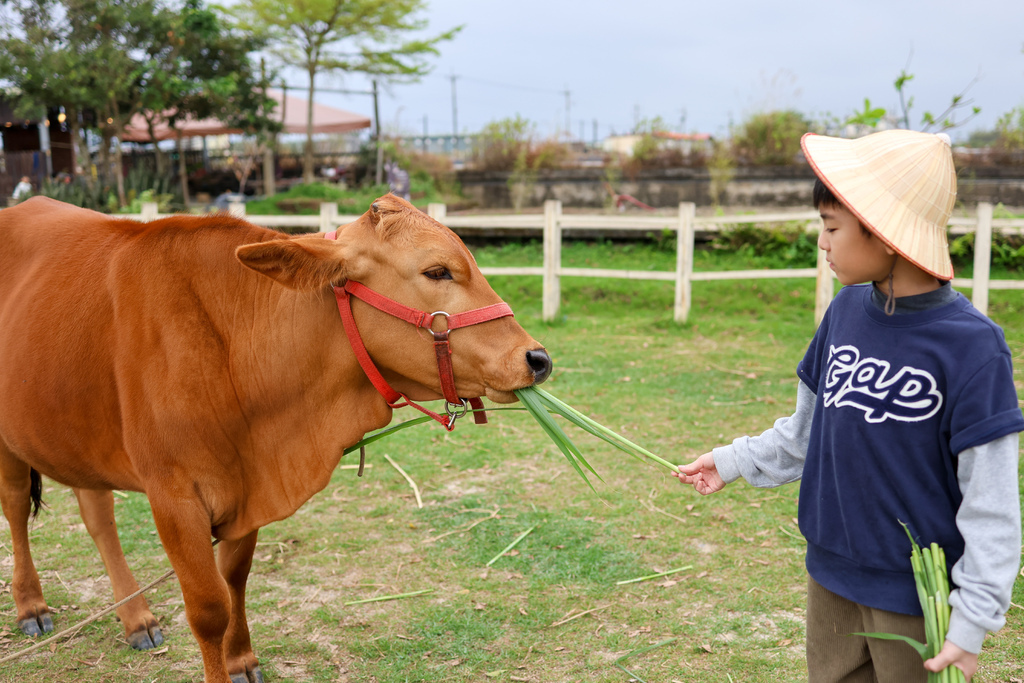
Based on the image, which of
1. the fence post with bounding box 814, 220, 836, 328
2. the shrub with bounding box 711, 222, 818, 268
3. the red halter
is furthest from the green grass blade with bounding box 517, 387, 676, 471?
the shrub with bounding box 711, 222, 818, 268

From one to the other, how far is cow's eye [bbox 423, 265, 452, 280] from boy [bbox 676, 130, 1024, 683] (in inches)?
42.0

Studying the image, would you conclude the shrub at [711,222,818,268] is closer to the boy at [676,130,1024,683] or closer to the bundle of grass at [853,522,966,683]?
the boy at [676,130,1024,683]

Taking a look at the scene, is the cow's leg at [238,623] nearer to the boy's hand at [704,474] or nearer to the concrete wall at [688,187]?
the boy's hand at [704,474]

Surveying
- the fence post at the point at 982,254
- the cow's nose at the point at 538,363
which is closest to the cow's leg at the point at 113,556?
the cow's nose at the point at 538,363

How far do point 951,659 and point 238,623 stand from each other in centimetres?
248

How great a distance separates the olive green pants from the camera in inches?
74.2

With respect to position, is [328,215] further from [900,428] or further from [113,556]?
[900,428]

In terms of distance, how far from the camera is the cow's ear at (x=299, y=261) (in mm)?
2301

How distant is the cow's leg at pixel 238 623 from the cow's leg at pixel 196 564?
1.50 feet

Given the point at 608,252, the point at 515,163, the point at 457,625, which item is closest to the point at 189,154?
the point at 515,163

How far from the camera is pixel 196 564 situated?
Answer: 2.51 m

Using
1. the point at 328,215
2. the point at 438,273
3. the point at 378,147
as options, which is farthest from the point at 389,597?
the point at 378,147

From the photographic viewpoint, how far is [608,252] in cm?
1286

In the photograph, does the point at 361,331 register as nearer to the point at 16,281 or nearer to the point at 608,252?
the point at 16,281
